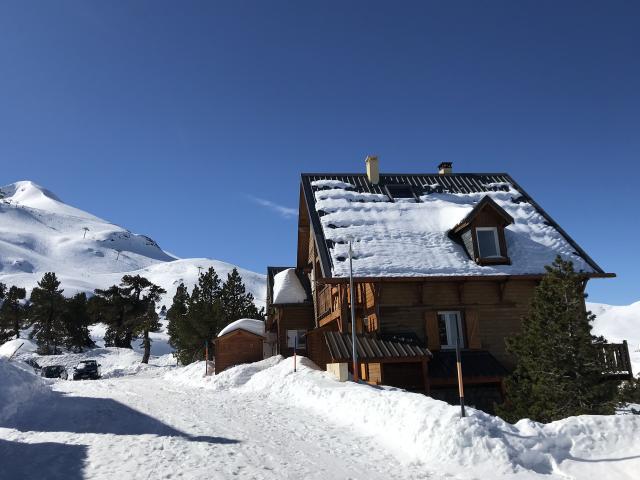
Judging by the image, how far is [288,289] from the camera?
30.6m

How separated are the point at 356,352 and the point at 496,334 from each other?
7299mm

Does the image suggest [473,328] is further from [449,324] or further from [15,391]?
[15,391]

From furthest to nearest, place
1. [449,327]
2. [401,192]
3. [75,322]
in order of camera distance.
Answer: [75,322] → [401,192] → [449,327]

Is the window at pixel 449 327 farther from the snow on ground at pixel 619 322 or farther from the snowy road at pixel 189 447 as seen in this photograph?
the snow on ground at pixel 619 322

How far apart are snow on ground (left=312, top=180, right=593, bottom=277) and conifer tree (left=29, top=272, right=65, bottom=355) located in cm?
4780

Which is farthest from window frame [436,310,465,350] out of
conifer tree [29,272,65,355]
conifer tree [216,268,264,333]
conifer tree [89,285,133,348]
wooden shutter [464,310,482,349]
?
conifer tree [29,272,65,355]

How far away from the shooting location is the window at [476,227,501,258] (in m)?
21.6

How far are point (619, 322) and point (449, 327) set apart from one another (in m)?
83.8

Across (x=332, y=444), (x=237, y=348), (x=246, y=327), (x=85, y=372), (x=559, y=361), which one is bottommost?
(x=332, y=444)

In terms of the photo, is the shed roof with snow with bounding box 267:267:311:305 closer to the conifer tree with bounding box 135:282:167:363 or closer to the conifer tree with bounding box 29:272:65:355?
the conifer tree with bounding box 135:282:167:363

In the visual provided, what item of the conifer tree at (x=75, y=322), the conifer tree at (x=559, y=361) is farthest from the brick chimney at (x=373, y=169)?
the conifer tree at (x=75, y=322)

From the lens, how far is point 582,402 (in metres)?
12.5

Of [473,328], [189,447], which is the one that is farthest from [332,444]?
[473,328]

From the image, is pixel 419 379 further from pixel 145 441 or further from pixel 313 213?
pixel 145 441
